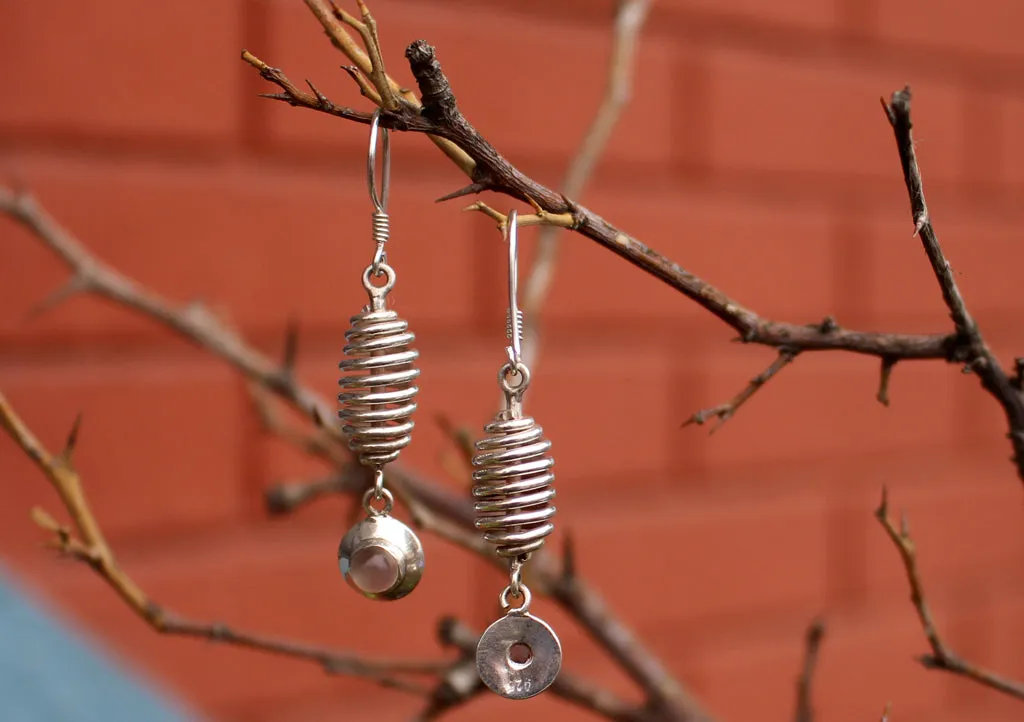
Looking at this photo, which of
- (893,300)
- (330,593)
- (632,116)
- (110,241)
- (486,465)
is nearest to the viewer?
(486,465)

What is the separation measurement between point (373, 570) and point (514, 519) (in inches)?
2.7

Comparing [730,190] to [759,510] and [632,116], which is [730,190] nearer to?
[632,116]

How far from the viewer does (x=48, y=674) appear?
813 mm

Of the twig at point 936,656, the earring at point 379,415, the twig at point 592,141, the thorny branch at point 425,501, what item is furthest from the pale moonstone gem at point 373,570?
the twig at point 592,141

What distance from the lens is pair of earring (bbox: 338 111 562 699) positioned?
0.37 metres

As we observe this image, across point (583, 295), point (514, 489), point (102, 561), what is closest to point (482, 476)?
point (514, 489)

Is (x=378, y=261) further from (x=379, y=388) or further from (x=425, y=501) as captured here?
(x=425, y=501)

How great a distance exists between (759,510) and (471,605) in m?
0.48

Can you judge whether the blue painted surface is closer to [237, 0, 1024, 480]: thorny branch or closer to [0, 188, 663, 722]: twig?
[0, 188, 663, 722]: twig

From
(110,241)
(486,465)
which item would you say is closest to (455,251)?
(110,241)

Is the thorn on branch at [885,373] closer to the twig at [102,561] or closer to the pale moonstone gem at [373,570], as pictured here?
the pale moonstone gem at [373,570]

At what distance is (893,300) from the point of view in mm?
1719

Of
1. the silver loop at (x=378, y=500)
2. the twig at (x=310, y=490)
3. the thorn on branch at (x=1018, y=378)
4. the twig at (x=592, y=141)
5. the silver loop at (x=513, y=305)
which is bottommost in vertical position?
the silver loop at (x=378, y=500)

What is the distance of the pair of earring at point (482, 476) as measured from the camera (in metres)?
0.37
